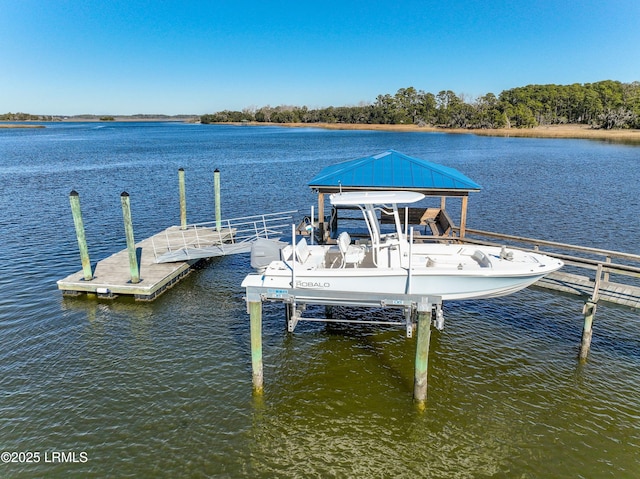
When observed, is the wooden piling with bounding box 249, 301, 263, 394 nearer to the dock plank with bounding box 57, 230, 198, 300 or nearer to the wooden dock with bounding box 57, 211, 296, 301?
the wooden dock with bounding box 57, 211, 296, 301

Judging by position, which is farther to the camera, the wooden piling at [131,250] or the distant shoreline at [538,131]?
the distant shoreline at [538,131]

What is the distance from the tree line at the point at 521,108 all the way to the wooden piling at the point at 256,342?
370ft

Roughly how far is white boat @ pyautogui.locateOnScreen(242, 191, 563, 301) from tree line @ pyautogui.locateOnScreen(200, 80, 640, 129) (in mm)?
108157

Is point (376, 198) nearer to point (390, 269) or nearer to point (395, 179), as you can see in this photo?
point (390, 269)

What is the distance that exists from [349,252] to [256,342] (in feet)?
10.9

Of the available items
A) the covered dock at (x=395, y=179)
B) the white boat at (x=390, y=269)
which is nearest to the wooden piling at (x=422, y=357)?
the white boat at (x=390, y=269)

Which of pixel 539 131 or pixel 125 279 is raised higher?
pixel 539 131

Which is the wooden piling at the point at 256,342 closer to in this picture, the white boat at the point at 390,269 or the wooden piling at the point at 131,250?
the white boat at the point at 390,269

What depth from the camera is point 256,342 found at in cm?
1023

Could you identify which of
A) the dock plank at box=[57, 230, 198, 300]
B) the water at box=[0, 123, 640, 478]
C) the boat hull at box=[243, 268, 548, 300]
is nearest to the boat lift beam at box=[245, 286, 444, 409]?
the boat hull at box=[243, 268, 548, 300]

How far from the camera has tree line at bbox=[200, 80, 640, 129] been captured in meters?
108

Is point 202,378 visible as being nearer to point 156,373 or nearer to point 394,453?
point 156,373

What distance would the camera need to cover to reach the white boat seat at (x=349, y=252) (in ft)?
37.0

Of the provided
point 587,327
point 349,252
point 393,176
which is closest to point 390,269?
point 349,252
